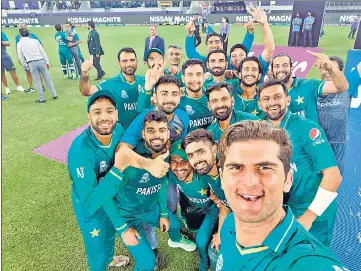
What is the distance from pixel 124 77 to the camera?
160 inches

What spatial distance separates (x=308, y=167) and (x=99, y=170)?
190cm

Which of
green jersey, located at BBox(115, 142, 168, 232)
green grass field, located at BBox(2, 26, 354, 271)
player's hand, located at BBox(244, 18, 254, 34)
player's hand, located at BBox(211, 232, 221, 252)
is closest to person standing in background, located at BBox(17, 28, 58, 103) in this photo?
green grass field, located at BBox(2, 26, 354, 271)

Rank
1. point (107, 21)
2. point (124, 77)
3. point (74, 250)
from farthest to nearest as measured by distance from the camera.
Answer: point (107, 21) < point (124, 77) < point (74, 250)

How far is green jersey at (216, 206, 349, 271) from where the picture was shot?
1.29 m

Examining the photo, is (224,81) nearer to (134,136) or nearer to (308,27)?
(134,136)

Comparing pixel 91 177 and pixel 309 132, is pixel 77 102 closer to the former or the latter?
pixel 91 177

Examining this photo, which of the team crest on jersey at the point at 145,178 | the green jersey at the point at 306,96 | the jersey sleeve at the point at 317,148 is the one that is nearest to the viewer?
the jersey sleeve at the point at 317,148

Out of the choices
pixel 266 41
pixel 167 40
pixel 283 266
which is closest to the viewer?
pixel 283 266

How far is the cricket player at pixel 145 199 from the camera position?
2.64 metres

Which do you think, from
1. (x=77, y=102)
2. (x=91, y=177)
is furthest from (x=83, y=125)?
(x=91, y=177)

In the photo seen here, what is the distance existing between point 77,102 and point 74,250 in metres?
5.76

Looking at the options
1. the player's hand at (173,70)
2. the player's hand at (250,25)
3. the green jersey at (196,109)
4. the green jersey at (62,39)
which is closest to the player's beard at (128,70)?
the player's hand at (173,70)

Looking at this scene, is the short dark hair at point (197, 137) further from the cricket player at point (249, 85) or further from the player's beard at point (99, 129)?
the cricket player at point (249, 85)

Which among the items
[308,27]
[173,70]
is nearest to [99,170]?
[173,70]
